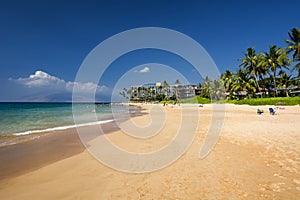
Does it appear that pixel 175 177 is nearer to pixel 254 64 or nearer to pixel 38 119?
pixel 38 119

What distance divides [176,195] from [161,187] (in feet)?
1.56

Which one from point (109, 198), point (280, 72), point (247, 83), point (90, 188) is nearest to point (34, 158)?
point (90, 188)

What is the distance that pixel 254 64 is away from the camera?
139ft

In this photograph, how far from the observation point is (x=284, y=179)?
3.99 m

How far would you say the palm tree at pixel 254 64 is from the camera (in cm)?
4100

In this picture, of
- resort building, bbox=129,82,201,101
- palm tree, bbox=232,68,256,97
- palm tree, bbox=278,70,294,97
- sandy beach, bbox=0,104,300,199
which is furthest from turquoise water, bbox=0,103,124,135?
resort building, bbox=129,82,201,101

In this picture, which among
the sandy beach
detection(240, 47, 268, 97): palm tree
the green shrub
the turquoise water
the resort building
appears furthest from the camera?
the resort building

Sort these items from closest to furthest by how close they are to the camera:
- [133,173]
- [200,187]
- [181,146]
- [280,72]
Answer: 1. [200,187]
2. [133,173]
3. [181,146]
4. [280,72]

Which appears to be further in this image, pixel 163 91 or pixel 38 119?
pixel 163 91

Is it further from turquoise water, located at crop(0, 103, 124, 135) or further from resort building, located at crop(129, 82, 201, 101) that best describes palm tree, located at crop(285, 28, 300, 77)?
resort building, located at crop(129, 82, 201, 101)

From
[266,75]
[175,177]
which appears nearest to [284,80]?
[266,75]

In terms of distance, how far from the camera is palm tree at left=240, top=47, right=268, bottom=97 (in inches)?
1614

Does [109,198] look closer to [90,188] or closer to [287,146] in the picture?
[90,188]

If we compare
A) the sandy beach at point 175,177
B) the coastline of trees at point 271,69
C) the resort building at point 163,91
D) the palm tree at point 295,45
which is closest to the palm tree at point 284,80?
the coastline of trees at point 271,69
